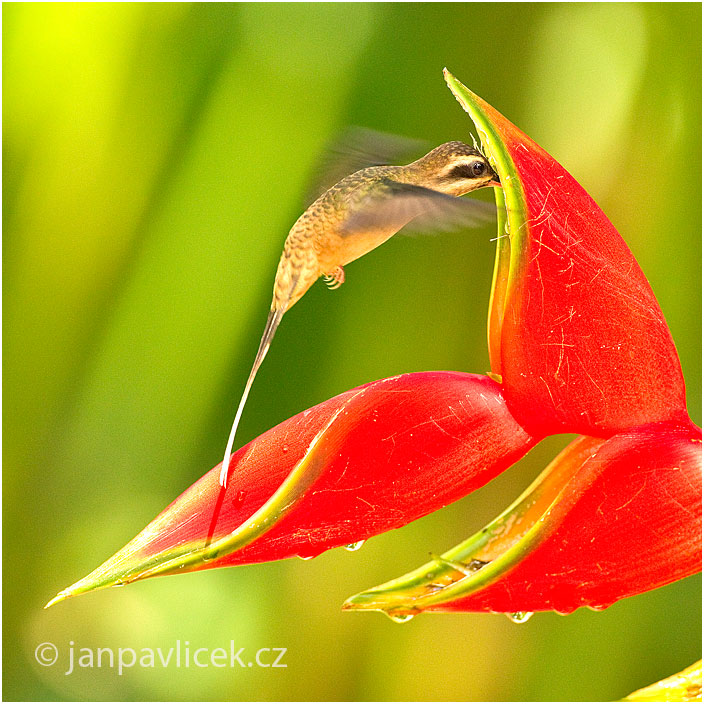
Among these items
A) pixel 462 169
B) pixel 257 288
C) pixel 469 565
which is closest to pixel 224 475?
pixel 469 565

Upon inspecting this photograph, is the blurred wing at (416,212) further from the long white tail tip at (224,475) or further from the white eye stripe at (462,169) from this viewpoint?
the long white tail tip at (224,475)

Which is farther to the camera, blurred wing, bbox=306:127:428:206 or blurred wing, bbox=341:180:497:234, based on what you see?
blurred wing, bbox=306:127:428:206

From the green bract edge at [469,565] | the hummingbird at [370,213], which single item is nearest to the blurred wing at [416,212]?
the hummingbird at [370,213]

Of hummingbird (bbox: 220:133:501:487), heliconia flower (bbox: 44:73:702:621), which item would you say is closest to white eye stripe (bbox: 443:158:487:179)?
hummingbird (bbox: 220:133:501:487)

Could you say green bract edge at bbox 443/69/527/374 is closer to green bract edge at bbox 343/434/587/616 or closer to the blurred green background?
green bract edge at bbox 343/434/587/616

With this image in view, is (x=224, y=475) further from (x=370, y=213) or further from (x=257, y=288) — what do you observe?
(x=257, y=288)

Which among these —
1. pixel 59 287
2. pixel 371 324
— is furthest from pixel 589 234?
pixel 59 287
